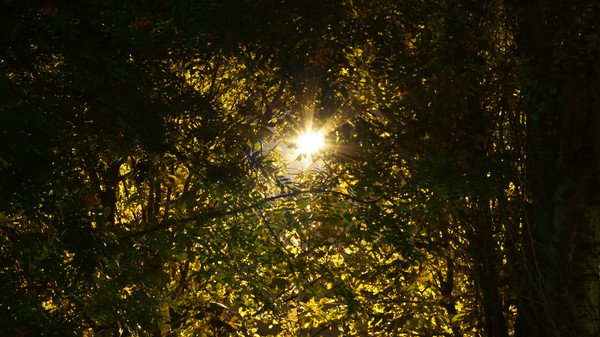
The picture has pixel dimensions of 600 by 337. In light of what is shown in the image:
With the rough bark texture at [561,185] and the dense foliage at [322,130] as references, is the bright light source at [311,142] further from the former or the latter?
the rough bark texture at [561,185]

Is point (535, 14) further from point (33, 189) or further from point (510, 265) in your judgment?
point (33, 189)

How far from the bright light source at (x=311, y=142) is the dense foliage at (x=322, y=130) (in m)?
0.10

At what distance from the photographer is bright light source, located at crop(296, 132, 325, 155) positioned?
20.4 feet

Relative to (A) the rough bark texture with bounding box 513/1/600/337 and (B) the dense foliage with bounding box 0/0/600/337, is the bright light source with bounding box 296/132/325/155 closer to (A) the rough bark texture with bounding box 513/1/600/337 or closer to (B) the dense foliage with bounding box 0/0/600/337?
(B) the dense foliage with bounding box 0/0/600/337

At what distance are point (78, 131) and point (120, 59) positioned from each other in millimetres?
836

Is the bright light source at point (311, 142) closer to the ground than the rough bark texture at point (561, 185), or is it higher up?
higher up

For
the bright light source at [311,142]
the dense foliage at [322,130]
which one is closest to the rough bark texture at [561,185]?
the dense foliage at [322,130]

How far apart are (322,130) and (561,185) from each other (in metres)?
2.37

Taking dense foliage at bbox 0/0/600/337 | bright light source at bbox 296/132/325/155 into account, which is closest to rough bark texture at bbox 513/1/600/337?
dense foliage at bbox 0/0/600/337

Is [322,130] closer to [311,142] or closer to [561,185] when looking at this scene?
[311,142]

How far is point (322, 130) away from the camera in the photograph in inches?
240

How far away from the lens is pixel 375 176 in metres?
5.77

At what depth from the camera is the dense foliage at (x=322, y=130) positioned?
4645mm

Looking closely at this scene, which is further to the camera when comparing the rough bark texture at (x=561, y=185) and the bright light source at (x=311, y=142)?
the bright light source at (x=311, y=142)
